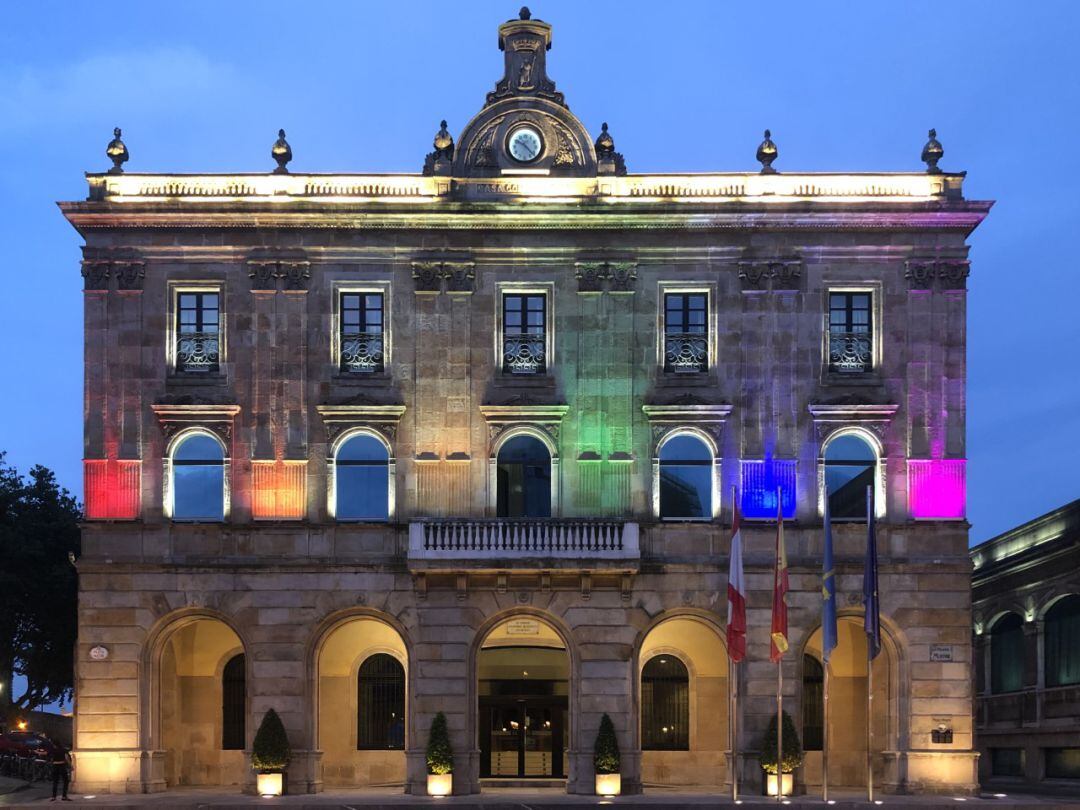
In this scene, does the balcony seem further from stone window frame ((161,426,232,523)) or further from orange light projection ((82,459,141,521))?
orange light projection ((82,459,141,521))

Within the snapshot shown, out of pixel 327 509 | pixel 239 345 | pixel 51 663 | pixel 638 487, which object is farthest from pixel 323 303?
pixel 51 663

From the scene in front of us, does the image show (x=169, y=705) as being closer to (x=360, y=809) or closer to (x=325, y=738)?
(x=325, y=738)

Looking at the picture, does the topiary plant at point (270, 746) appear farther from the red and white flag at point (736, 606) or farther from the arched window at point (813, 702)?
the arched window at point (813, 702)

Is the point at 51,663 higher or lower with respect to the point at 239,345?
lower

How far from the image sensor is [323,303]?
5134 centimetres

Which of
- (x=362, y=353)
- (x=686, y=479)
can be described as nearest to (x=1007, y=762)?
(x=686, y=479)

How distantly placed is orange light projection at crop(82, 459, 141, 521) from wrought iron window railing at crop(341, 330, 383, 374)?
6.98 m

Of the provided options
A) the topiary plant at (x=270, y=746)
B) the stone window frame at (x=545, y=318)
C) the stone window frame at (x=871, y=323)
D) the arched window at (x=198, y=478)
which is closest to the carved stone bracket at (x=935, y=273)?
the stone window frame at (x=871, y=323)

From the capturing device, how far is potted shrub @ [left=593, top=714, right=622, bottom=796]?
4853 cm

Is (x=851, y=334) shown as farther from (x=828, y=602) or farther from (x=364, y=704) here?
(x=364, y=704)

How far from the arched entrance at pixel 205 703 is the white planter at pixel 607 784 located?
11.1m

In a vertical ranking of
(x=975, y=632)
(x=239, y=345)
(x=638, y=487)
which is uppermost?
(x=239, y=345)

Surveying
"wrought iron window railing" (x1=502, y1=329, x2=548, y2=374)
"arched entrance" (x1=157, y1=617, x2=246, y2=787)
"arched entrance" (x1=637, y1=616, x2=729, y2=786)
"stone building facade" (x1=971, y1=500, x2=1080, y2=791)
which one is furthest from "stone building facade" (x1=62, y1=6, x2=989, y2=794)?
"stone building facade" (x1=971, y1=500, x2=1080, y2=791)

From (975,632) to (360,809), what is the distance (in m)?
28.9
